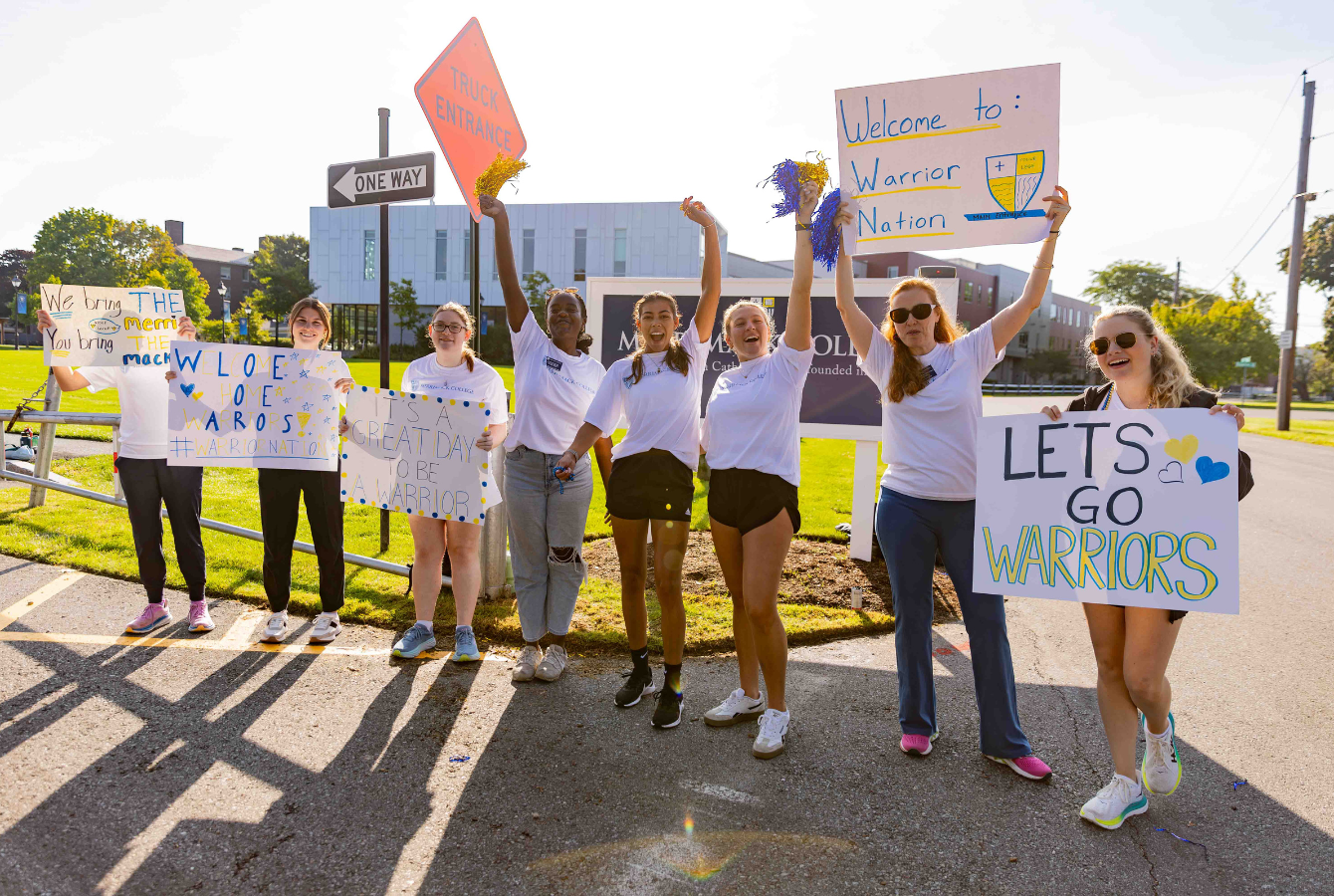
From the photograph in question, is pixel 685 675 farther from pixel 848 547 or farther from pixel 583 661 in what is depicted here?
pixel 848 547

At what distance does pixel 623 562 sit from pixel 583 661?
100 centimetres

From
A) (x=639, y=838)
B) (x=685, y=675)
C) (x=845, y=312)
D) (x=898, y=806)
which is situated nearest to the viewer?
(x=639, y=838)

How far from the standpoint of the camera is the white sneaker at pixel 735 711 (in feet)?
12.1

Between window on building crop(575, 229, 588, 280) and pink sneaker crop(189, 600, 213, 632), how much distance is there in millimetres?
47536

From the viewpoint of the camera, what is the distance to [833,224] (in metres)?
3.66

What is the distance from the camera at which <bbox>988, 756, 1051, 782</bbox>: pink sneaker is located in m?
3.18

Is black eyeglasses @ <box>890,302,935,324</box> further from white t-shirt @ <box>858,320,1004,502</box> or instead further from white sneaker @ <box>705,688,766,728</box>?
white sneaker @ <box>705,688,766,728</box>

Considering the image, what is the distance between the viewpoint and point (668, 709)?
12.1ft

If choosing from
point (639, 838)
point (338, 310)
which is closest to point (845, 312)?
point (639, 838)

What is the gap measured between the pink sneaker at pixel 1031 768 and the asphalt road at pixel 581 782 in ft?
0.14

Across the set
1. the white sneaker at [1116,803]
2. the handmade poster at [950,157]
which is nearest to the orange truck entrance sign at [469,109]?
Result: the handmade poster at [950,157]

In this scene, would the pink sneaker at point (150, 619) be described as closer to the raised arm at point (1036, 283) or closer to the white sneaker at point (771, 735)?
the white sneaker at point (771, 735)

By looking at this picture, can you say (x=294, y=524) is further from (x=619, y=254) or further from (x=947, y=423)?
(x=619, y=254)

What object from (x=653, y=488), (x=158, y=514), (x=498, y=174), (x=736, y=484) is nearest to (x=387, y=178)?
(x=498, y=174)
